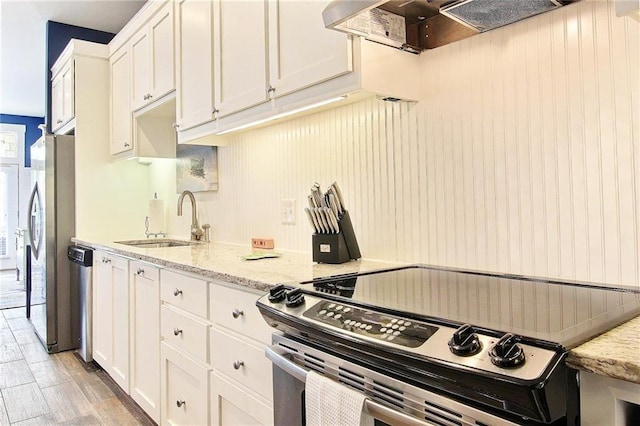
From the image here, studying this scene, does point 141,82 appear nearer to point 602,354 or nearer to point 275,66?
point 275,66

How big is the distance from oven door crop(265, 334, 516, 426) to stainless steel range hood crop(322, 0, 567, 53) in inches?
35.2

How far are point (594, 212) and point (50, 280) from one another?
3627 millimetres

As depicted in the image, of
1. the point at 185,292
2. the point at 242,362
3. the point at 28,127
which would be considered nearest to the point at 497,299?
the point at 242,362

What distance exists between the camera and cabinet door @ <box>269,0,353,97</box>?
4.77 feet

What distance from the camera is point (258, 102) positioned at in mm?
1838

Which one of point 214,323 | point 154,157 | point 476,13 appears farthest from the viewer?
point 154,157

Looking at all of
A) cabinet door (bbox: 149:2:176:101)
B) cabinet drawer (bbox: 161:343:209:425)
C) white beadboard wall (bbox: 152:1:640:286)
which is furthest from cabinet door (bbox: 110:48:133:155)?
white beadboard wall (bbox: 152:1:640:286)

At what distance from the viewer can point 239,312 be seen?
1491 millimetres

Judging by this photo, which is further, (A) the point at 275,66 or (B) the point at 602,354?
(A) the point at 275,66

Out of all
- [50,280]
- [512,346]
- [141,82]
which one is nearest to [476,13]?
[512,346]

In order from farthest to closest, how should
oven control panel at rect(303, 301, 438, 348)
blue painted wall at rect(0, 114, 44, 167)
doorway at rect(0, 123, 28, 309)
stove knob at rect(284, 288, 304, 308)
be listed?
blue painted wall at rect(0, 114, 44, 167) < doorway at rect(0, 123, 28, 309) < stove knob at rect(284, 288, 304, 308) < oven control panel at rect(303, 301, 438, 348)

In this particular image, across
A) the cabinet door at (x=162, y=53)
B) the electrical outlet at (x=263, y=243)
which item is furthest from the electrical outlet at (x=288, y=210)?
the cabinet door at (x=162, y=53)

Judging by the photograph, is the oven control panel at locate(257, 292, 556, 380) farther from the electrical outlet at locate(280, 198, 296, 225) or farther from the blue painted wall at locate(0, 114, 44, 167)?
the blue painted wall at locate(0, 114, 44, 167)

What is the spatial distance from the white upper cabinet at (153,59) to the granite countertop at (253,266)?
1082 mm
